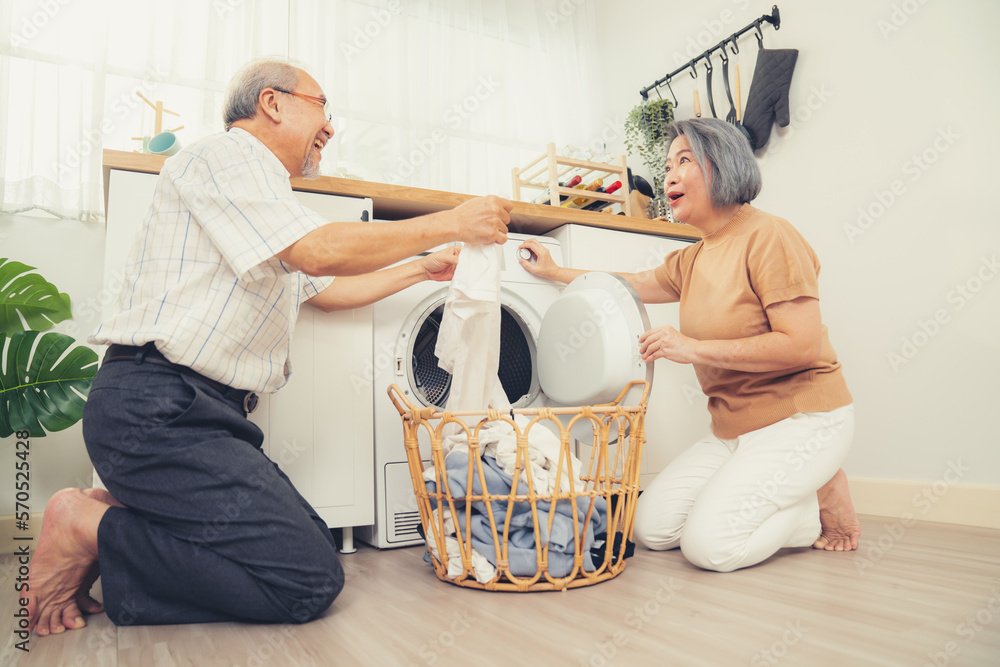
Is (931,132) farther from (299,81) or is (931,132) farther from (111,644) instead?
(111,644)

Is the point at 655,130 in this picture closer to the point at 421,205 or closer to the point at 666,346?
the point at 421,205

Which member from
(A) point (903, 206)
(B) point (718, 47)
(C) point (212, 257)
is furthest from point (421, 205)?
(B) point (718, 47)

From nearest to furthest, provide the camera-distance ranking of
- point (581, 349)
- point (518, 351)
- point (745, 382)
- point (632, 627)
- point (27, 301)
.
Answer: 1. point (632, 627)
2. point (581, 349)
3. point (745, 382)
4. point (27, 301)
5. point (518, 351)

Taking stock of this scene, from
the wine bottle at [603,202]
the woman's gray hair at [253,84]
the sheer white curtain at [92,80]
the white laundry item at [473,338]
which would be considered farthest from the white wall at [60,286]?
the wine bottle at [603,202]

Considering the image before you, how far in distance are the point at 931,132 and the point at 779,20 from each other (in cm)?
78

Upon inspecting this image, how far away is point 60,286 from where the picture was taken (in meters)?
1.92

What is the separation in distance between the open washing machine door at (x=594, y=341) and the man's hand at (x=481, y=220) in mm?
253

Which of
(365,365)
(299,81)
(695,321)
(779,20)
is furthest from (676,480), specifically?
(779,20)

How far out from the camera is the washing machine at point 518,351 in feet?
4.42

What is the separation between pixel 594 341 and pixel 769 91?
1.49m

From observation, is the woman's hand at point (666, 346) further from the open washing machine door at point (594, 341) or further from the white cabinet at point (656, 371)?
the white cabinet at point (656, 371)

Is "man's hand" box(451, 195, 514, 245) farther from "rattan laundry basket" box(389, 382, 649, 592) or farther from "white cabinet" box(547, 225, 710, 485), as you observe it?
"white cabinet" box(547, 225, 710, 485)

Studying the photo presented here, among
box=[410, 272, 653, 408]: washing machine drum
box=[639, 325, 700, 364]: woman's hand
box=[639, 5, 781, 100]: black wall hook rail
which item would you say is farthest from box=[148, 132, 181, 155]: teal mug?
box=[639, 5, 781, 100]: black wall hook rail

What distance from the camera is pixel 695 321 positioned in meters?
1.57
